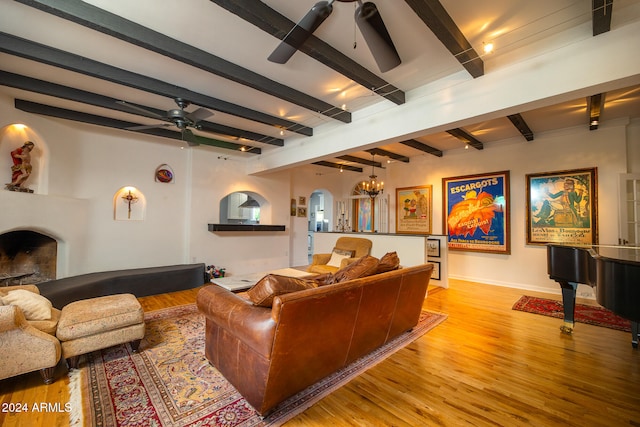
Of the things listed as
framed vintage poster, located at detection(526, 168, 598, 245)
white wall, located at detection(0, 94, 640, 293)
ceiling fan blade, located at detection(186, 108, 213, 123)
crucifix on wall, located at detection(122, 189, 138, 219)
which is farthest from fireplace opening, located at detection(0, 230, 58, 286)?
framed vintage poster, located at detection(526, 168, 598, 245)

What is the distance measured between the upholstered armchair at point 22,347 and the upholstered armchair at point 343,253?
341 centimetres

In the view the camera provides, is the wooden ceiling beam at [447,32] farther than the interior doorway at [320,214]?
No

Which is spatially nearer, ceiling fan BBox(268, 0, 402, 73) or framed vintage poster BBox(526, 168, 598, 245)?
ceiling fan BBox(268, 0, 402, 73)

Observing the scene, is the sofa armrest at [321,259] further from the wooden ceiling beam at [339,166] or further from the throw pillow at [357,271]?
the wooden ceiling beam at [339,166]

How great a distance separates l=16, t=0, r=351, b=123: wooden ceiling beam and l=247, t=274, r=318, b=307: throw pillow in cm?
207

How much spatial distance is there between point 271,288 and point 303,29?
175cm

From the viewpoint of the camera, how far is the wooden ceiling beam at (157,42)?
1968 mm

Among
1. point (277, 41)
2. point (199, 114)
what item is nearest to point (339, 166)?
point (199, 114)

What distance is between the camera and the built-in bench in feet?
11.4

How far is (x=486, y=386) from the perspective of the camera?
2.11 meters

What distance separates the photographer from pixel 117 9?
2074mm

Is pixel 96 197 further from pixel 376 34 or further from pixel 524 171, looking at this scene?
pixel 524 171

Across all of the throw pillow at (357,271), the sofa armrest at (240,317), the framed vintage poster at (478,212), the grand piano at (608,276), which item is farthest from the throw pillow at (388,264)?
the framed vintage poster at (478,212)

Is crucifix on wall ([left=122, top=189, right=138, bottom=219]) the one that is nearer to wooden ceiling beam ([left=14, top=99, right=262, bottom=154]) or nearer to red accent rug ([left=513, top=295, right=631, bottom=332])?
wooden ceiling beam ([left=14, top=99, right=262, bottom=154])
